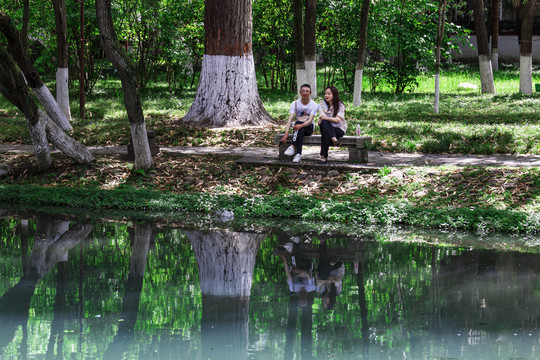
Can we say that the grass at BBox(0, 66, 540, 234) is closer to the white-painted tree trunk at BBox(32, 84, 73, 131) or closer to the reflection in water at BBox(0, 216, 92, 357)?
the white-painted tree trunk at BBox(32, 84, 73, 131)

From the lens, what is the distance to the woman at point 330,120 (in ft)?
37.4

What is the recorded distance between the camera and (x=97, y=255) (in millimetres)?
8227

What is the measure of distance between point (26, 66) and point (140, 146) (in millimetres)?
2886

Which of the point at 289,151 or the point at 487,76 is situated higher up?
the point at 487,76

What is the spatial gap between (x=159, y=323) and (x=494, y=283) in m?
3.36

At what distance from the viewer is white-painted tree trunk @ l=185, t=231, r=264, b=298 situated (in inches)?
279

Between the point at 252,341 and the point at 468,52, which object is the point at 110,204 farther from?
the point at 468,52

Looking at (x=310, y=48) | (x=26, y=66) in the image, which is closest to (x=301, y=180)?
(x=26, y=66)

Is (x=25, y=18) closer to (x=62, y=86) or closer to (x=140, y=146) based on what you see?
(x=62, y=86)

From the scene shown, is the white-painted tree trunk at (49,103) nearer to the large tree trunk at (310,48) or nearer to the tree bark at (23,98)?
the tree bark at (23,98)

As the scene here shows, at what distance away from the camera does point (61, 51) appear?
16250 millimetres

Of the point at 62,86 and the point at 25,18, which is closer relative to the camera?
the point at 62,86

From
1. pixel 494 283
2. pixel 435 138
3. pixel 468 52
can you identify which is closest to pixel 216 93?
pixel 435 138

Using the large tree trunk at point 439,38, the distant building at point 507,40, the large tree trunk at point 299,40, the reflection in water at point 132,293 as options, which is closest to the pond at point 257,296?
the reflection in water at point 132,293
